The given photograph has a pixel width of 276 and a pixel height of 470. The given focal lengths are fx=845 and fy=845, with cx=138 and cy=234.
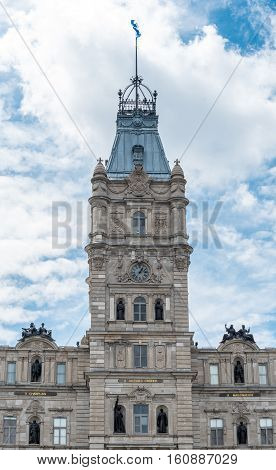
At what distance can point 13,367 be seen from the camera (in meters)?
87.9

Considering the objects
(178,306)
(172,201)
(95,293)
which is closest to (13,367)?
(95,293)

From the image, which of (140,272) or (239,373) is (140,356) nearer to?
(140,272)

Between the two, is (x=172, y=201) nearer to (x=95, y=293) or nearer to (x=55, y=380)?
(x=95, y=293)

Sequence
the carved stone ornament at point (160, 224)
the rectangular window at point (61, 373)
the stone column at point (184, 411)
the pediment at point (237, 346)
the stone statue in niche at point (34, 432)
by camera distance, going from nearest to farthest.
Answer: the stone column at point (184, 411), the stone statue in niche at point (34, 432), the rectangular window at point (61, 373), the pediment at point (237, 346), the carved stone ornament at point (160, 224)

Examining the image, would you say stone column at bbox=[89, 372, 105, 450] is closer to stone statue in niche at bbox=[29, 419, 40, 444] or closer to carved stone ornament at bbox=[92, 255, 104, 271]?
stone statue in niche at bbox=[29, 419, 40, 444]

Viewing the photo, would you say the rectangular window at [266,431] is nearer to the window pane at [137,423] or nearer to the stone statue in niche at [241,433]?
the stone statue in niche at [241,433]

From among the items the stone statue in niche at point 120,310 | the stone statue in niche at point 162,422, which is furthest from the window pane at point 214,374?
the stone statue in niche at point 120,310

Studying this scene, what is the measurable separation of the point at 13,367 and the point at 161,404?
52.7 ft

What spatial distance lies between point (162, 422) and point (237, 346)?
12366 mm

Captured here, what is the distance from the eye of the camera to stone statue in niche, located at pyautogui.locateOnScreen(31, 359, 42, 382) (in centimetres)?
8775

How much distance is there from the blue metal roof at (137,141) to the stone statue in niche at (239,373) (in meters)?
22.2

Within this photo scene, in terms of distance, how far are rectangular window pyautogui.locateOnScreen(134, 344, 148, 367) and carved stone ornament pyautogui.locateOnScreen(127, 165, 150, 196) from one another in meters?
17.1

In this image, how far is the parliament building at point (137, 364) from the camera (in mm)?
83812

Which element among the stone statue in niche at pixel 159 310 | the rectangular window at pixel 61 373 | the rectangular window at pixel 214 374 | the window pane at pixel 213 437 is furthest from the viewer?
the rectangular window at pixel 214 374
